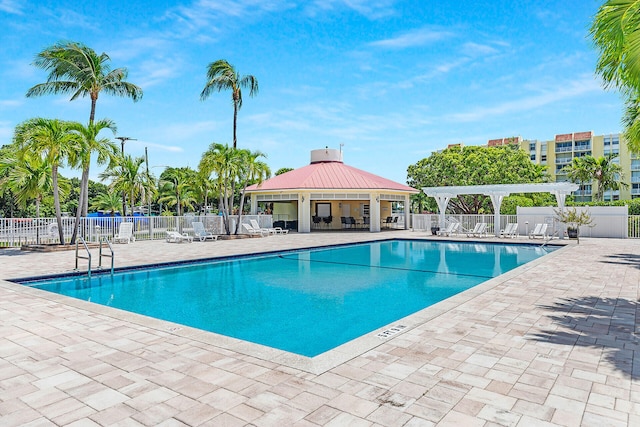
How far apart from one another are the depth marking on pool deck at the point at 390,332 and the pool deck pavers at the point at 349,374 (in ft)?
0.37

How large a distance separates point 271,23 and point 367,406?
16071mm

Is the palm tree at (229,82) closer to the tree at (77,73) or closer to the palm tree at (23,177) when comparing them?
Result: the tree at (77,73)

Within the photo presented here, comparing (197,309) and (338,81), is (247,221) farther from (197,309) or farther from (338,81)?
(197,309)

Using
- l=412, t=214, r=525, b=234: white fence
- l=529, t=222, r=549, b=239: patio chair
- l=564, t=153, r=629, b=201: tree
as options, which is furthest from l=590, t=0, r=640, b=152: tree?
l=564, t=153, r=629, b=201: tree

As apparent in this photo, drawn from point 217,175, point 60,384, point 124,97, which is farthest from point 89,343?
point 124,97

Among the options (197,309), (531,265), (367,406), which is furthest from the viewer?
(531,265)

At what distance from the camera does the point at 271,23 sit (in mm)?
16312

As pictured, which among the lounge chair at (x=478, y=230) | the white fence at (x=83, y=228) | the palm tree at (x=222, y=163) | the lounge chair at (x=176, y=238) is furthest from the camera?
the lounge chair at (x=478, y=230)

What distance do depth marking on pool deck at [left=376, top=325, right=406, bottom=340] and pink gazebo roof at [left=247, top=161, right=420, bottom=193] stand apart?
72.5 ft

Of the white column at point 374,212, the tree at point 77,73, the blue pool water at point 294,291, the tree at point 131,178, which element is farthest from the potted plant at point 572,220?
the tree at point 131,178

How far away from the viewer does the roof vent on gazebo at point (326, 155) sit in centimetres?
3456

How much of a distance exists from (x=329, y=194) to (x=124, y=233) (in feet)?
43.8

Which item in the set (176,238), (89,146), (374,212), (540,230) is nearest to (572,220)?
(540,230)

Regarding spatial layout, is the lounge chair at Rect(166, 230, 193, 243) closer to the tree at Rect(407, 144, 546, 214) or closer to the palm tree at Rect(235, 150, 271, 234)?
the palm tree at Rect(235, 150, 271, 234)
